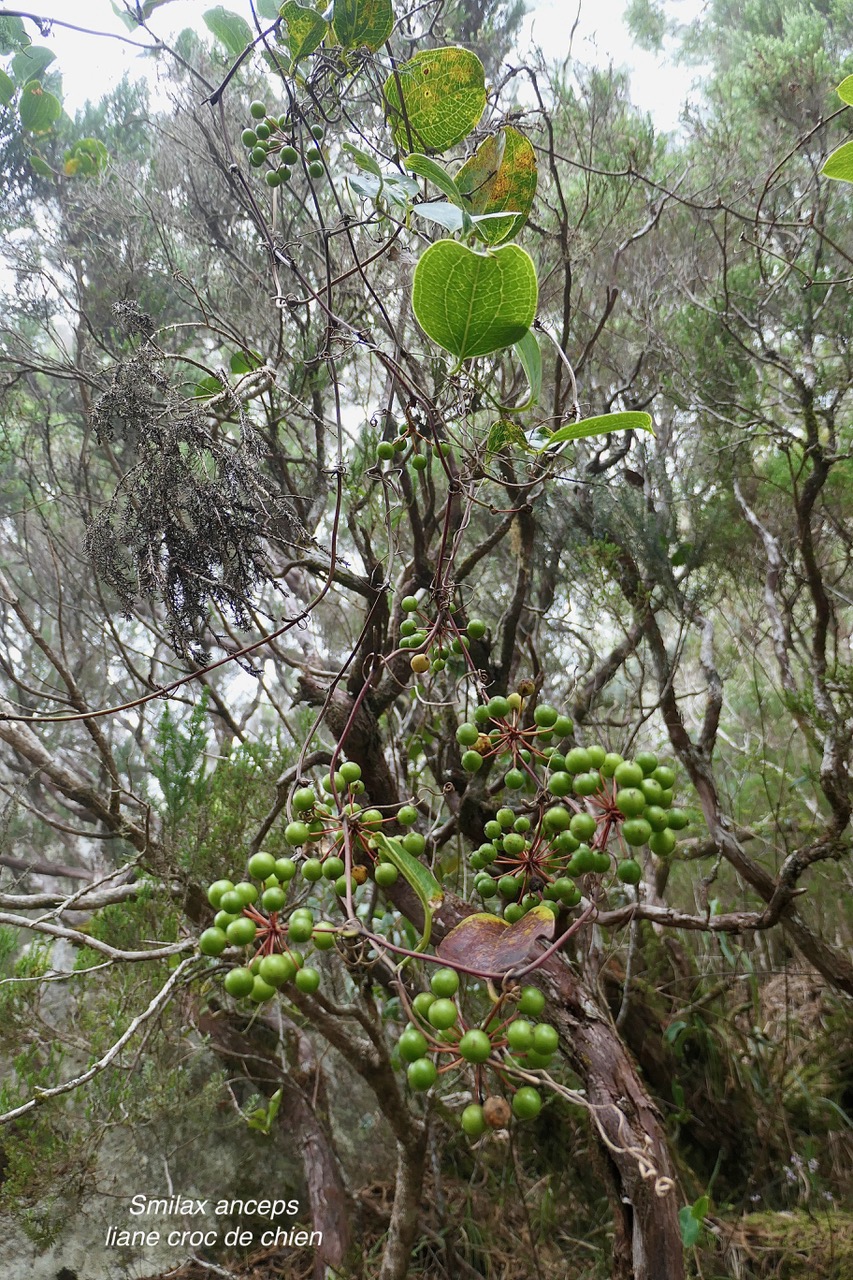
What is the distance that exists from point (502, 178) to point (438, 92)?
133mm

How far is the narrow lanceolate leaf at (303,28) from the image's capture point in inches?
29.4

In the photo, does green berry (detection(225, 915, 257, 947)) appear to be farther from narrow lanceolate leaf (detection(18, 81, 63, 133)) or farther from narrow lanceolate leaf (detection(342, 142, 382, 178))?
narrow lanceolate leaf (detection(18, 81, 63, 133))

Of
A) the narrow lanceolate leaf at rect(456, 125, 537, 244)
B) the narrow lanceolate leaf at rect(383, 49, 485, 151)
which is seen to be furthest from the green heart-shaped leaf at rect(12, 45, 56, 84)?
the narrow lanceolate leaf at rect(456, 125, 537, 244)

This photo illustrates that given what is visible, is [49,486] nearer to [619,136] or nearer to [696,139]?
[619,136]

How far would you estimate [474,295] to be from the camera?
0.50m

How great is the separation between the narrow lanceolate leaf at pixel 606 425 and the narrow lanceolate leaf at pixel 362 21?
0.58 m

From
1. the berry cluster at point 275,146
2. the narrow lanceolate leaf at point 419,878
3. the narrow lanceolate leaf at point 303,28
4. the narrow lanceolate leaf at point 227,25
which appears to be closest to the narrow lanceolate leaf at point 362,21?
the narrow lanceolate leaf at point 303,28

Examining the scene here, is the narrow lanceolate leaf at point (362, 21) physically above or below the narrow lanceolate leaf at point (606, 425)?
above

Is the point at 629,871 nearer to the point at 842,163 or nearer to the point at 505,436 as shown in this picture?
the point at 505,436

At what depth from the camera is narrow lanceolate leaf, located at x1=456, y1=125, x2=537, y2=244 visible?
2.15ft

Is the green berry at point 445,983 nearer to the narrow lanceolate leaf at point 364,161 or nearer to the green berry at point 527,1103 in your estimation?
the green berry at point 527,1103

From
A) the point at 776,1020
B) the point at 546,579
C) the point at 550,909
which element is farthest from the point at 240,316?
the point at 776,1020

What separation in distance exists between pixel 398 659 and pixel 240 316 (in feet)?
4.41

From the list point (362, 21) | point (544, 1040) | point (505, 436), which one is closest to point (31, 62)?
point (362, 21)
